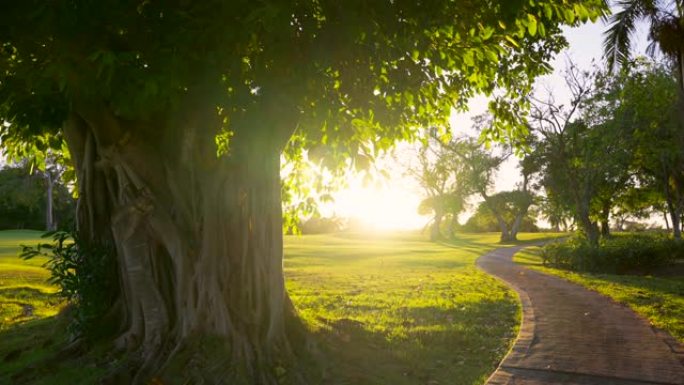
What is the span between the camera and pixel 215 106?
568 cm

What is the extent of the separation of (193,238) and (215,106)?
189cm

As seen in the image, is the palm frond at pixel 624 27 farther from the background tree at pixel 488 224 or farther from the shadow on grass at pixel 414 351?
the background tree at pixel 488 224

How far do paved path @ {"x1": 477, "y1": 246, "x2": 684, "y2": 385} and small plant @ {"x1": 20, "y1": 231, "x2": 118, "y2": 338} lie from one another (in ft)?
17.3

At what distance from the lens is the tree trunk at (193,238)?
6.29 metres

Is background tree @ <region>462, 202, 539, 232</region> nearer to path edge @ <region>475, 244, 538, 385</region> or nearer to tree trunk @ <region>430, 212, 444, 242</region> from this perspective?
tree trunk @ <region>430, 212, 444, 242</region>

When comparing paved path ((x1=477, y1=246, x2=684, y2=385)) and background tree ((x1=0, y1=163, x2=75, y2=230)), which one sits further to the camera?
background tree ((x1=0, y1=163, x2=75, y2=230))

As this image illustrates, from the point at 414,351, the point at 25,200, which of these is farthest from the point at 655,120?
the point at 25,200

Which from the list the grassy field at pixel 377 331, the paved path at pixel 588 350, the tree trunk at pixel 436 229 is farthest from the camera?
the tree trunk at pixel 436 229

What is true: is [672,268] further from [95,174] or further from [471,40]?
[95,174]

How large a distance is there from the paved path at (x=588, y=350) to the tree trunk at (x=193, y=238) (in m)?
3.16

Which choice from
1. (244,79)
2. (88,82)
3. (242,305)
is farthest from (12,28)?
(242,305)

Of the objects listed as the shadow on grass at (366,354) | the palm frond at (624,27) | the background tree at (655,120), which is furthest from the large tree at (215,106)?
the background tree at (655,120)

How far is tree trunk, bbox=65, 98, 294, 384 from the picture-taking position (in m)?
6.29

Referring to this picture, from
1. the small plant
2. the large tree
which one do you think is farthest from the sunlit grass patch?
the small plant
